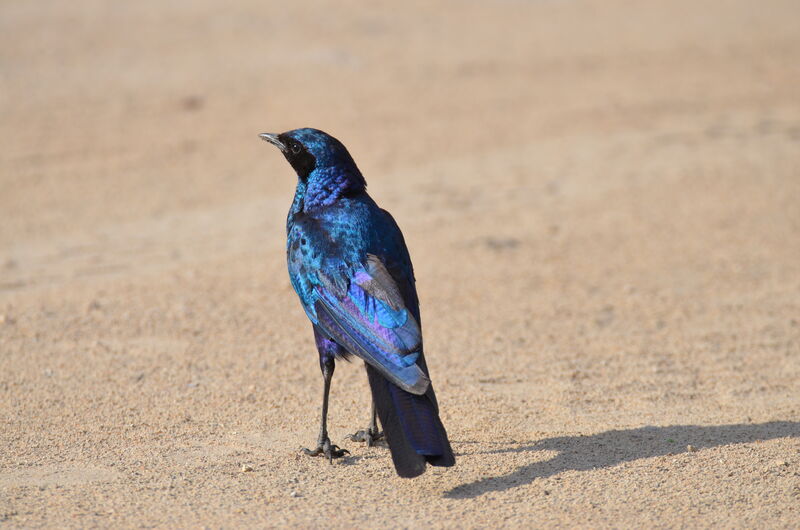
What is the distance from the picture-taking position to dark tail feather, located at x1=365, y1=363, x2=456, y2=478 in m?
4.53

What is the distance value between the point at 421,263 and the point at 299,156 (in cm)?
355

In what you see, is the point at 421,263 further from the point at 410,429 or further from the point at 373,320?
the point at 410,429

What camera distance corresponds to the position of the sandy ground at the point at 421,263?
4977 mm

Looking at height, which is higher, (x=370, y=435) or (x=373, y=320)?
(x=373, y=320)

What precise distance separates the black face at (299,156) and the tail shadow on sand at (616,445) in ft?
5.52

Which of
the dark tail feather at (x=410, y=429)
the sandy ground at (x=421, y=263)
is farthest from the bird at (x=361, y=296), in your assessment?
the sandy ground at (x=421, y=263)

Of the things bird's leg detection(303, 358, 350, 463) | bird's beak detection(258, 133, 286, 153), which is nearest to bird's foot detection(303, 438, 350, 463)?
bird's leg detection(303, 358, 350, 463)

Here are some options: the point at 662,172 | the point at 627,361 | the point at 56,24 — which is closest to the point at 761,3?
the point at 662,172

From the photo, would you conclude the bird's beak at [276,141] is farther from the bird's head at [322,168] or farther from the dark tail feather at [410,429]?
the dark tail feather at [410,429]

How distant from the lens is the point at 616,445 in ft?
17.7

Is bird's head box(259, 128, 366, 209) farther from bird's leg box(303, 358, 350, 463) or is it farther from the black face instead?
bird's leg box(303, 358, 350, 463)

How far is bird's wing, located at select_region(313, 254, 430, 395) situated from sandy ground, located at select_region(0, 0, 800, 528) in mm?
609

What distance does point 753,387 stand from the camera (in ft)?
20.9

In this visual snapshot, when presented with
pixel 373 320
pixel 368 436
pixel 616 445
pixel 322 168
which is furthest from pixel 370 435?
pixel 322 168
